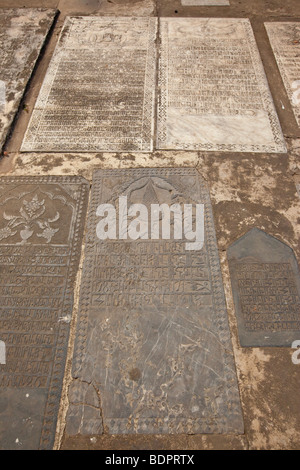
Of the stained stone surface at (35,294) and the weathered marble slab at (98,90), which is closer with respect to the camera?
the stained stone surface at (35,294)

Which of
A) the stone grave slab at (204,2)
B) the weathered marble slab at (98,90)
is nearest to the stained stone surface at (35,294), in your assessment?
the weathered marble slab at (98,90)

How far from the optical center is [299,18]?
171 inches

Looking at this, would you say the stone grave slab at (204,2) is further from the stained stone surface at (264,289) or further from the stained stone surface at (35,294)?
the stained stone surface at (264,289)

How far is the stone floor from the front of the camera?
1.91 meters

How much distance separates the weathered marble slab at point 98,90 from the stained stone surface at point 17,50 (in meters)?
0.26

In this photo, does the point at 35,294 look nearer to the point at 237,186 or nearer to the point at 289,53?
the point at 237,186

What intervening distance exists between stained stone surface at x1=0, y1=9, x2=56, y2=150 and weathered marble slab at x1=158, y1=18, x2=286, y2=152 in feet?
5.36

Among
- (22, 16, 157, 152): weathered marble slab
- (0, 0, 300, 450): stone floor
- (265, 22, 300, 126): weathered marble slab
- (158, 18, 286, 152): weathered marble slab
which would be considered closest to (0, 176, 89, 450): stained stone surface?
(0, 0, 300, 450): stone floor

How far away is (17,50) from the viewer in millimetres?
3896

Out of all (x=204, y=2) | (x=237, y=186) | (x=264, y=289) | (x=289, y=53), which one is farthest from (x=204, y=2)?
(x=264, y=289)

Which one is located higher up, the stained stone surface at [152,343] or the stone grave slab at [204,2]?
the stone grave slab at [204,2]

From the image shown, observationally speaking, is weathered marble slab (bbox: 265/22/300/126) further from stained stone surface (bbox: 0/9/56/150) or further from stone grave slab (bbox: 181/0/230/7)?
stained stone surface (bbox: 0/9/56/150)

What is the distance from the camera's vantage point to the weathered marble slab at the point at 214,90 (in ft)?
10.4
